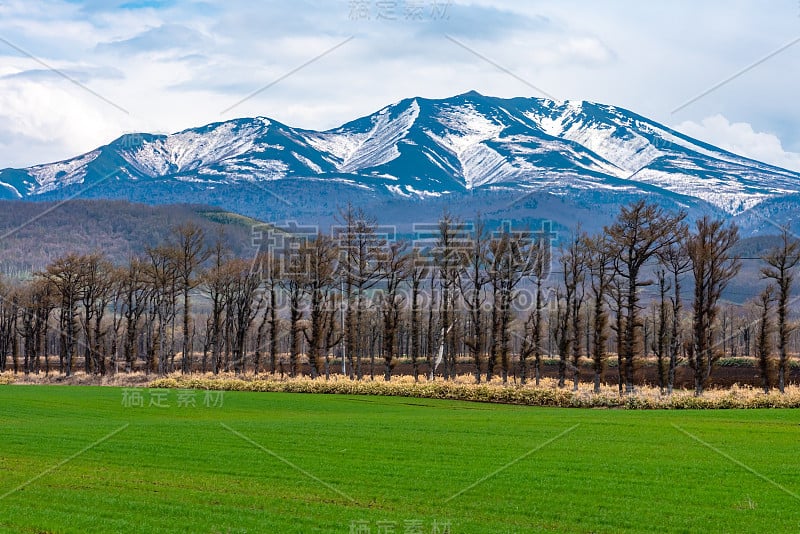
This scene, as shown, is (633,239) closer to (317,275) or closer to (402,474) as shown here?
(317,275)

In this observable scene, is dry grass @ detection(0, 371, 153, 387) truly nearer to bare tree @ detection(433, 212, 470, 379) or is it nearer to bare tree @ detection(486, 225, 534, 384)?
bare tree @ detection(433, 212, 470, 379)

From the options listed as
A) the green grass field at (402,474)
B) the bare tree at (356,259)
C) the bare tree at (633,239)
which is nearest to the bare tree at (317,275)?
the bare tree at (356,259)

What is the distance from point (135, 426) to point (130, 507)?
15.2m

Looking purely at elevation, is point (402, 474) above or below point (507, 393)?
below

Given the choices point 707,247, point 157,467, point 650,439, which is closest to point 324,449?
point 157,467

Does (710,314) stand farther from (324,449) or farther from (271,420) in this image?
(324,449)

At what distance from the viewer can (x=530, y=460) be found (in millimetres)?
24094

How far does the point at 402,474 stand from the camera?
2214 centimetres

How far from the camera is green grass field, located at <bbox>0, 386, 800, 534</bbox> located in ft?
56.6

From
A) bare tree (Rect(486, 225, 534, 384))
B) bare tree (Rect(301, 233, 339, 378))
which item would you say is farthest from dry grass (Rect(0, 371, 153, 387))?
bare tree (Rect(486, 225, 534, 384))

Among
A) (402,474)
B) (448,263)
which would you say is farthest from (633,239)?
(402,474)

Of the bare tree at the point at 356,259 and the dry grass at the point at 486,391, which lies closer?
the dry grass at the point at 486,391

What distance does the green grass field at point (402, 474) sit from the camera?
1727 cm

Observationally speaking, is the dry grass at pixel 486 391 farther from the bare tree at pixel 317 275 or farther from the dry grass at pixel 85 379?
the bare tree at pixel 317 275
